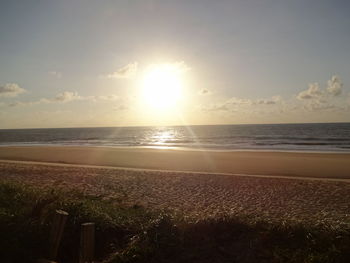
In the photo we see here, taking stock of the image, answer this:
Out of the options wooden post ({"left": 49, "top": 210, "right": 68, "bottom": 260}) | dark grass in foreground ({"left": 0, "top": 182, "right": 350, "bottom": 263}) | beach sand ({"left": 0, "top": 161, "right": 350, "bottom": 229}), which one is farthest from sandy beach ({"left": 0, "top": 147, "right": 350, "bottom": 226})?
wooden post ({"left": 49, "top": 210, "right": 68, "bottom": 260})

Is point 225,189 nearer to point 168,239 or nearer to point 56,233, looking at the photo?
point 168,239

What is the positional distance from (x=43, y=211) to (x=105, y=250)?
177 cm

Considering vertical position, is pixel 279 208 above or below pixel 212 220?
below

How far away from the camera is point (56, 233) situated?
588 centimetres

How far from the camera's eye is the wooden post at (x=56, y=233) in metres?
5.80

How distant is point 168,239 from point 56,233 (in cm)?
201

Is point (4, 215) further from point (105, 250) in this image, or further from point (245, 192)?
point (245, 192)

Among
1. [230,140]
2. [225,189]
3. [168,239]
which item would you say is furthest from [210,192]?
[230,140]

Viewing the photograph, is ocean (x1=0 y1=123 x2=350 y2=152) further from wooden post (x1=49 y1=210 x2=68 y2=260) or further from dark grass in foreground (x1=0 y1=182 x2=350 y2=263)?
wooden post (x1=49 y1=210 x2=68 y2=260)

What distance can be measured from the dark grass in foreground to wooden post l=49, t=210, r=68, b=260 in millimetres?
237

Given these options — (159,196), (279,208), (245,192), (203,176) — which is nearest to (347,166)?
(203,176)

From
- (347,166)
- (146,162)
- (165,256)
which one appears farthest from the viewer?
(146,162)

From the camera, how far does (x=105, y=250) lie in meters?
6.01

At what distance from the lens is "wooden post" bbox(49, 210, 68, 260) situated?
5.80 m
